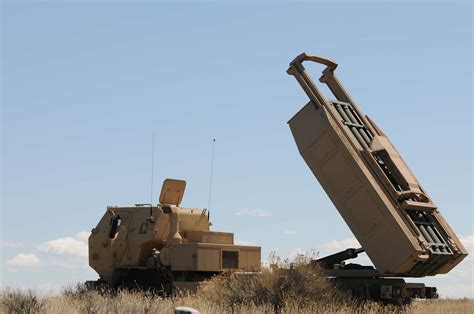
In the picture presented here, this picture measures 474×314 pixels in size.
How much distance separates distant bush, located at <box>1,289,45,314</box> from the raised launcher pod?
6.70 metres

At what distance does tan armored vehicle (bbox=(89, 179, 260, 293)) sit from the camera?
22.6 metres

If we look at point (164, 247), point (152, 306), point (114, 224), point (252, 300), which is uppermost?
point (114, 224)

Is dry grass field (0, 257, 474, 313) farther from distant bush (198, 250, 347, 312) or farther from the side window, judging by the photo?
the side window

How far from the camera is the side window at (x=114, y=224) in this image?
24203mm

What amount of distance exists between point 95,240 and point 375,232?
372 inches

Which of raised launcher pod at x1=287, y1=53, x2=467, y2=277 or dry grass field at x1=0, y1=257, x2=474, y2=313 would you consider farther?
dry grass field at x1=0, y1=257, x2=474, y2=313

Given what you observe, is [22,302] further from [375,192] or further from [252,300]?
[375,192]

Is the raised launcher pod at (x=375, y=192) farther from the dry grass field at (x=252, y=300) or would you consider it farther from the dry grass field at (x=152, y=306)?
the dry grass field at (x=252, y=300)

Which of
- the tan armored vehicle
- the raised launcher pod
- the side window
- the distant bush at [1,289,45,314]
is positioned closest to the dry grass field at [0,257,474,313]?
the distant bush at [1,289,45,314]

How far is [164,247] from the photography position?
22984mm

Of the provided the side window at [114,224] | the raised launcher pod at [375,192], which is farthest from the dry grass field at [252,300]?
the side window at [114,224]

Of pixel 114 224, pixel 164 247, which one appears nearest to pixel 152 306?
pixel 164 247

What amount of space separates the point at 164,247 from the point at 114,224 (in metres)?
2.09

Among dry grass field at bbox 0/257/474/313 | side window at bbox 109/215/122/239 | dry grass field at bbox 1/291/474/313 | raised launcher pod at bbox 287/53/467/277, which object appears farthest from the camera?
side window at bbox 109/215/122/239
